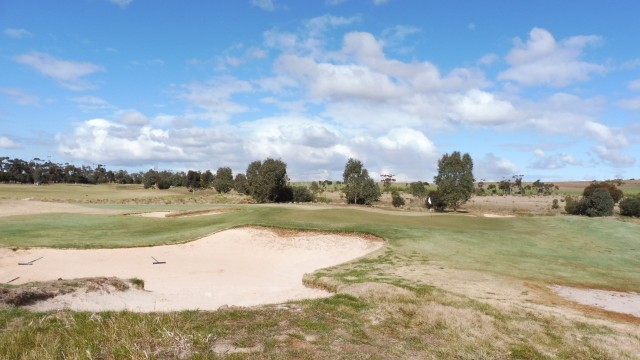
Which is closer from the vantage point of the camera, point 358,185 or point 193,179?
point 358,185

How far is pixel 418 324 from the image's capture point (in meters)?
12.8

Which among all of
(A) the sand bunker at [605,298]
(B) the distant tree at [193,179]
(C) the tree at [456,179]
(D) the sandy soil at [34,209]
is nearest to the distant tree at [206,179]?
(B) the distant tree at [193,179]

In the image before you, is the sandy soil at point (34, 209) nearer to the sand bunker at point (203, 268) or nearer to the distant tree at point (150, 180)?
the sand bunker at point (203, 268)

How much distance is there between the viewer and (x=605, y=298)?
19.5m

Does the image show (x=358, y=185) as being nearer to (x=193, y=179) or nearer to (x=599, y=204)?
(x=599, y=204)

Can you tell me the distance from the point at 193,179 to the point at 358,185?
85525mm

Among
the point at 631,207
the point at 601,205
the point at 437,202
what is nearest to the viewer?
the point at 601,205

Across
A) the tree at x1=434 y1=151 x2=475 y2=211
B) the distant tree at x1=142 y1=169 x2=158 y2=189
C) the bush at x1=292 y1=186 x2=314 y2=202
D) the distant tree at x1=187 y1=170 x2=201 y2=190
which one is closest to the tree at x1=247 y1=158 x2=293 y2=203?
the bush at x1=292 y1=186 x2=314 y2=202

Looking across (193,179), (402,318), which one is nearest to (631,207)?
(402,318)

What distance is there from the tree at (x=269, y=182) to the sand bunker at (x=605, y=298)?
82.5 m

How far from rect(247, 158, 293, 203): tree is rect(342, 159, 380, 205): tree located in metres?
16.1

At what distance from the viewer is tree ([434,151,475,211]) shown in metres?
79.1

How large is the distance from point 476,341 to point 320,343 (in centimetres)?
481

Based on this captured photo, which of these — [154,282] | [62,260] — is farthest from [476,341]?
[62,260]
